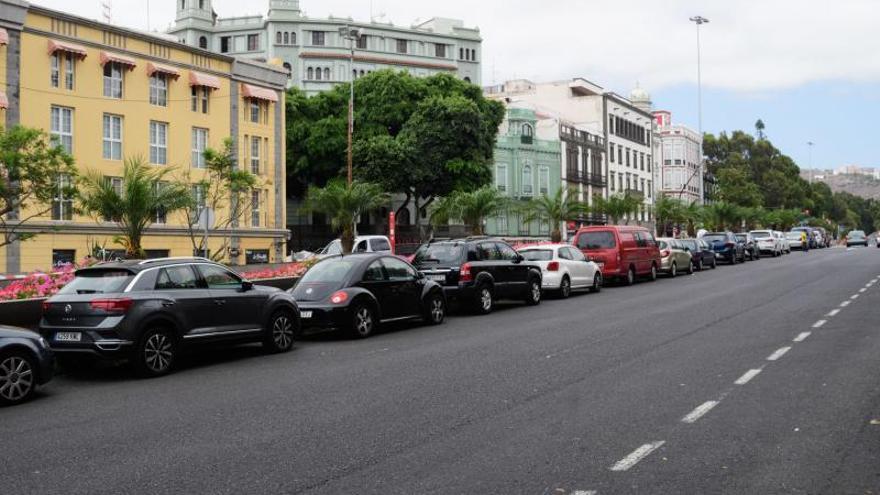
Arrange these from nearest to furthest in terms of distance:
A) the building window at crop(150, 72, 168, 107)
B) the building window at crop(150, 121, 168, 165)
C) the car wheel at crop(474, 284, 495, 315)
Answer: the car wheel at crop(474, 284, 495, 315) < the building window at crop(150, 72, 168, 107) < the building window at crop(150, 121, 168, 165)

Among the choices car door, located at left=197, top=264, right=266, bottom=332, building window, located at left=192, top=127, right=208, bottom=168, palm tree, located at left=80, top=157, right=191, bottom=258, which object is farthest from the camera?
building window, located at left=192, top=127, right=208, bottom=168

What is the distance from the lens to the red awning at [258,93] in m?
45.7

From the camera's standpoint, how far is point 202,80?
42719mm

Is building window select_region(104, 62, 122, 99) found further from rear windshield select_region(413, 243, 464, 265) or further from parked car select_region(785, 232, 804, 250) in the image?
parked car select_region(785, 232, 804, 250)

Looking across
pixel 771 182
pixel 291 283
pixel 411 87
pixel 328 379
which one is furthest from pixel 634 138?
pixel 328 379

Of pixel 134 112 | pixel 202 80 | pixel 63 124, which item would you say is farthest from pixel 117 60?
pixel 202 80

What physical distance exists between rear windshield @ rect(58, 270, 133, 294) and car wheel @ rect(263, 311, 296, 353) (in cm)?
249

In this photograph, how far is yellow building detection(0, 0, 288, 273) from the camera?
115ft

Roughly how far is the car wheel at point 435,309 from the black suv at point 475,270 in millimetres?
1414

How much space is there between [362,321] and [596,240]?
14.9 metres

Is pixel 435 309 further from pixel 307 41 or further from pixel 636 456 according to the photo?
pixel 307 41

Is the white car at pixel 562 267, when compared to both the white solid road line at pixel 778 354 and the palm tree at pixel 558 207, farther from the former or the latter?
the palm tree at pixel 558 207

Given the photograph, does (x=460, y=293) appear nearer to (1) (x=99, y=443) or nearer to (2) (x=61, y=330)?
(2) (x=61, y=330)

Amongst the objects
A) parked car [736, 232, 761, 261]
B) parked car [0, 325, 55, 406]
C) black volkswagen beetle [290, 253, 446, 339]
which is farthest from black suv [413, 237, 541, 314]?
parked car [736, 232, 761, 261]
